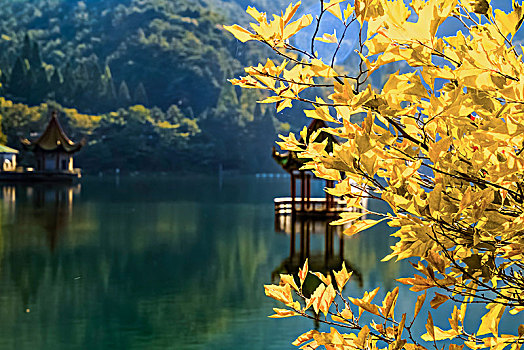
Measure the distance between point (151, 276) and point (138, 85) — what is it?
58042 millimetres

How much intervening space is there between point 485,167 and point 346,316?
44 cm

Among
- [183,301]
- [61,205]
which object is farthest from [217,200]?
[183,301]

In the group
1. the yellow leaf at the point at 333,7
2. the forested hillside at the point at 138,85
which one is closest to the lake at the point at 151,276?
the yellow leaf at the point at 333,7

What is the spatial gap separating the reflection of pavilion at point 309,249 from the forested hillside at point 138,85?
22799mm

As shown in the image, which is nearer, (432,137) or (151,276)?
(432,137)

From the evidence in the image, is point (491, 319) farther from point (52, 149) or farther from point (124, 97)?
point (124, 97)

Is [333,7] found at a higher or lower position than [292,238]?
higher

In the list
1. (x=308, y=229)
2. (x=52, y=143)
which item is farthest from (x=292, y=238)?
(x=52, y=143)

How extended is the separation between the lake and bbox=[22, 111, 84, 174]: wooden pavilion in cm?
1701

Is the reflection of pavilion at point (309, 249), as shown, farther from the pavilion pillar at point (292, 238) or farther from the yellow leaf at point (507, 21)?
the yellow leaf at point (507, 21)

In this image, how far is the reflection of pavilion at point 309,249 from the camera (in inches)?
427

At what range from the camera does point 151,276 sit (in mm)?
10578

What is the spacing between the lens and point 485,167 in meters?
1.36

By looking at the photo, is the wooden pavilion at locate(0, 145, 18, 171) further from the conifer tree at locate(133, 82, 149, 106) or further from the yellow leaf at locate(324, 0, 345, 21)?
the yellow leaf at locate(324, 0, 345, 21)
